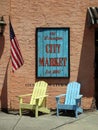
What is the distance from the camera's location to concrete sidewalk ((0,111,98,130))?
9172 mm

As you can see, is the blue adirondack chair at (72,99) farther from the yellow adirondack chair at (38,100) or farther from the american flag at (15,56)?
the american flag at (15,56)

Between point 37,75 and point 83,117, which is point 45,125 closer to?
point 83,117

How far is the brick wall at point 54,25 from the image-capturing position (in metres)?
11.3

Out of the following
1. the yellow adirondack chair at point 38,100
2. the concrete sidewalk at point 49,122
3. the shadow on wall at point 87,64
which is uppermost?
the shadow on wall at point 87,64

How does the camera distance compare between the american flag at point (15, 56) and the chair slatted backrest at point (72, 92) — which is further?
the chair slatted backrest at point (72, 92)

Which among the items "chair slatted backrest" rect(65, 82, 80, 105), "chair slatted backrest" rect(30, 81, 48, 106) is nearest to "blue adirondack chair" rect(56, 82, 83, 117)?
"chair slatted backrest" rect(65, 82, 80, 105)

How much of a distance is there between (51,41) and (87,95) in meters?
1.94

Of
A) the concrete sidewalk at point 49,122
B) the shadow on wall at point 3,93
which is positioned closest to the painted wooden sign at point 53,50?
the shadow on wall at point 3,93

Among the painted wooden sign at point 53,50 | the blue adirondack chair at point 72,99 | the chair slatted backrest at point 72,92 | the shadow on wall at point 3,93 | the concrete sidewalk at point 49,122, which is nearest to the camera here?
the concrete sidewalk at point 49,122

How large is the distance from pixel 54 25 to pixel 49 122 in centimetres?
310

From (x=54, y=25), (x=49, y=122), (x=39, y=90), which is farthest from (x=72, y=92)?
(x=54, y=25)

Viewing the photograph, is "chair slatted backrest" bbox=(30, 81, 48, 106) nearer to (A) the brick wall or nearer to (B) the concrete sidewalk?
(A) the brick wall

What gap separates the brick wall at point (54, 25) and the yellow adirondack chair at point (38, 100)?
12.5 inches

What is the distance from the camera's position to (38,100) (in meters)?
10.4
